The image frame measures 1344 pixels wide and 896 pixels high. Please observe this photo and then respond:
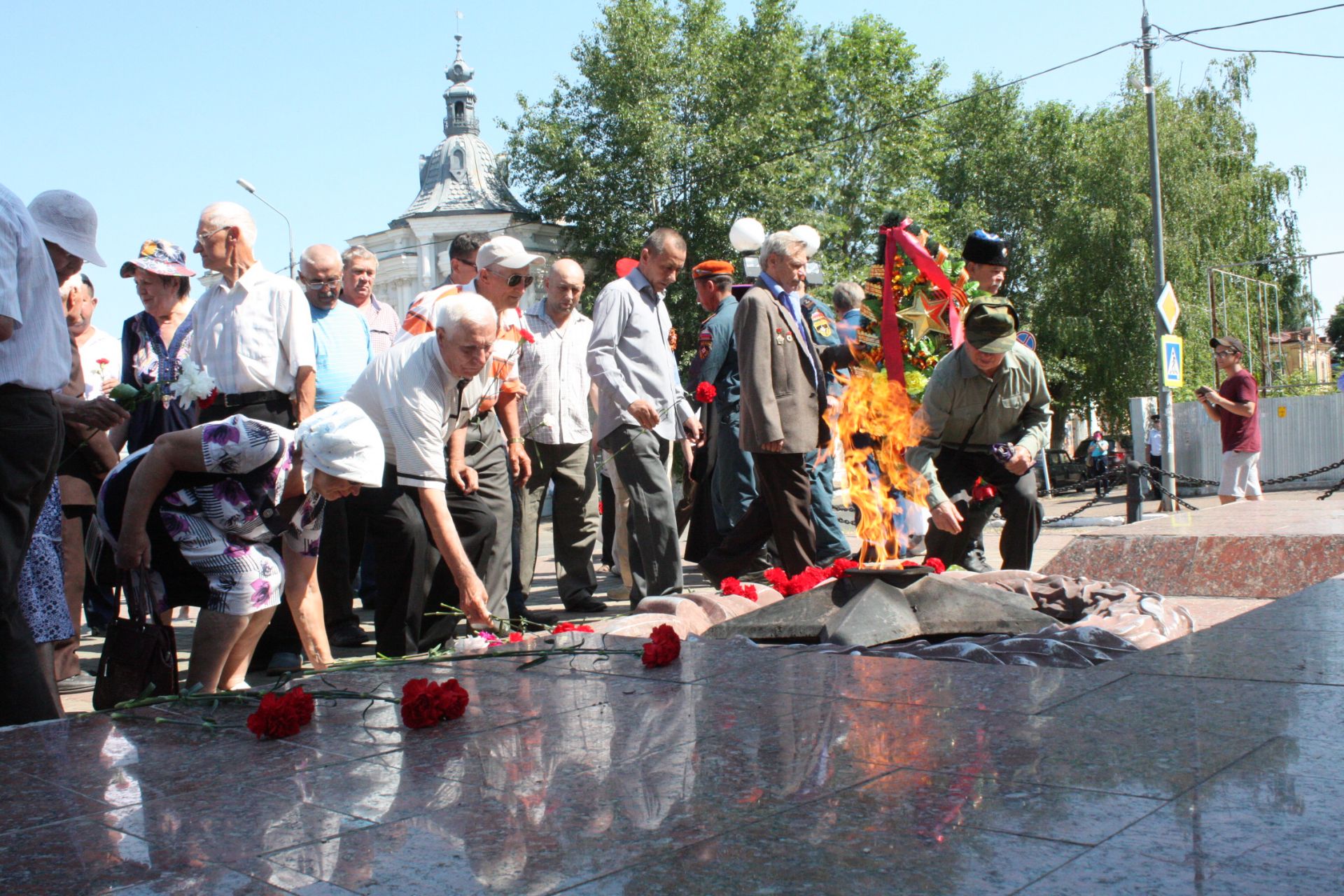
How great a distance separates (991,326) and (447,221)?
36.8 meters

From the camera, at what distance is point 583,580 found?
732 centimetres

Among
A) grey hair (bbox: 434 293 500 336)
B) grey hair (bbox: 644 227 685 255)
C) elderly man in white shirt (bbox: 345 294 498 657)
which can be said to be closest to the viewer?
elderly man in white shirt (bbox: 345 294 498 657)

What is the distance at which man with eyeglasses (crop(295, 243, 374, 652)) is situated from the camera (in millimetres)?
6039

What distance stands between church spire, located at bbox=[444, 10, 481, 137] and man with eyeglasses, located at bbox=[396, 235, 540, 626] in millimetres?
43128

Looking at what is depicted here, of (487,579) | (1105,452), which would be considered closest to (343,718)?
(487,579)

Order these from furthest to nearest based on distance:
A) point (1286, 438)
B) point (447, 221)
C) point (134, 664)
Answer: point (447, 221) < point (1286, 438) < point (134, 664)

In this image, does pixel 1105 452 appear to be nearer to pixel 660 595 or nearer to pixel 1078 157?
pixel 1078 157

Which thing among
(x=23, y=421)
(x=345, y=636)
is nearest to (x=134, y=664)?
(x=23, y=421)

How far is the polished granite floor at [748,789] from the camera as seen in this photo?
1.90m

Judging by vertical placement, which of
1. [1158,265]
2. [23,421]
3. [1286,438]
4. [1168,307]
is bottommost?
[1286,438]

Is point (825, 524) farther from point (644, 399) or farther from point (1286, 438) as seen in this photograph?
point (1286, 438)

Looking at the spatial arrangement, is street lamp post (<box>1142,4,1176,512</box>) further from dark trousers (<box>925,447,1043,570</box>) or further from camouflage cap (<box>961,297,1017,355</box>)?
camouflage cap (<box>961,297,1017,355</box>)

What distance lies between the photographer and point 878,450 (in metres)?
6.02

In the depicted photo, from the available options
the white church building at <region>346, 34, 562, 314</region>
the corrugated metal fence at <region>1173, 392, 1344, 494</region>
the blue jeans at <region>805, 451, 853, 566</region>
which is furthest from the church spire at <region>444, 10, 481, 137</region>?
the blue jeans at <region>805, 451, 853, 566</region>
